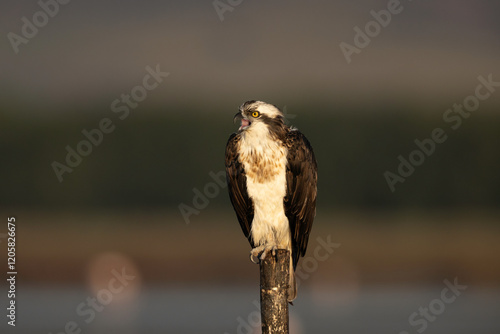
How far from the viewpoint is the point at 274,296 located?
9.39 metres

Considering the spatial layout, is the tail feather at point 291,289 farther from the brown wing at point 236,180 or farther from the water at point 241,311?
the water at point 241,311

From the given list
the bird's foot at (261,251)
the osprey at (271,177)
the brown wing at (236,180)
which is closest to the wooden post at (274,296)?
the bird's foot at (261,251)

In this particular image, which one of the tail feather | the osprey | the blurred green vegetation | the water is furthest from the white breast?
the blurred green vegetation

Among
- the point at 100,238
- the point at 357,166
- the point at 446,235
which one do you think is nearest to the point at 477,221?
the point at 446,235

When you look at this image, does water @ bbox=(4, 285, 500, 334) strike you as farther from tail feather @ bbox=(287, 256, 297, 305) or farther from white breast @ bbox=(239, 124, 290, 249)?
tail feather @ bbox=(287, 256, 297, 305)

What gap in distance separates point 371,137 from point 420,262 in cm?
2939

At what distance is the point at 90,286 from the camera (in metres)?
27.7

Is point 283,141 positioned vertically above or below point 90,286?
below

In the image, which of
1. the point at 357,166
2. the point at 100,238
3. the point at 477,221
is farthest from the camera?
the point at 357,166

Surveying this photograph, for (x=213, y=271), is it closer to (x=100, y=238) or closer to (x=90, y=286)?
(x=90, y=286)

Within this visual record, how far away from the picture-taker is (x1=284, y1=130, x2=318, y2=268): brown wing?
34.6 feet

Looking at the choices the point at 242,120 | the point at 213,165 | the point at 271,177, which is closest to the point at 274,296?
the point at 271,177

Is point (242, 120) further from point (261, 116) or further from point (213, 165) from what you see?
point (213, 165)

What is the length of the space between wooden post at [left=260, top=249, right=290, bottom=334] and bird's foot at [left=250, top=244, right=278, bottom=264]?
19 cm
